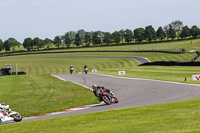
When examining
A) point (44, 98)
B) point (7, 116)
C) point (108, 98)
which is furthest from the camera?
point (44, 98)

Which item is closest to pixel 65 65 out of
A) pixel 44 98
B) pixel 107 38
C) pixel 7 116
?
pixel 44 98

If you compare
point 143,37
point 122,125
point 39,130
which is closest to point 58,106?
point 39,130

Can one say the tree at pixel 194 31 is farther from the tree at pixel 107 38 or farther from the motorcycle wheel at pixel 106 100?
the motorcycle wheel at pixel 106 100

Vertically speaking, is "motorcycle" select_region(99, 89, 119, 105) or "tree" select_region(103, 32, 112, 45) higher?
"tree" select_region(103, 32, 112, 45)

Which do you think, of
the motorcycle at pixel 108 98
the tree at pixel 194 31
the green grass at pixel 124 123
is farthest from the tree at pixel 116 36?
the green grass at pixel 124 123

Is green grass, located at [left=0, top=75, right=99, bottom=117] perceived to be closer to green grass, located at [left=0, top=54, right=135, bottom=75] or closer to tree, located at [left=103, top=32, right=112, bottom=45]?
green grass, located at [left=0, top=54, right=135, bottom=75]

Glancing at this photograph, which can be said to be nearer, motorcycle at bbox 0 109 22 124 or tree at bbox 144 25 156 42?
motorcycle at bbox 0 109 22 124

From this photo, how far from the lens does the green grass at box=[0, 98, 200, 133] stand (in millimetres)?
8953

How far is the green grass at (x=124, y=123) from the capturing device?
352 inches

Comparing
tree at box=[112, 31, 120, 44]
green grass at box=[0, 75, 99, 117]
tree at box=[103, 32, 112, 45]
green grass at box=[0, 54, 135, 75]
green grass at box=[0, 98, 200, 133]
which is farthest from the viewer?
tree at box=[112, 31, 120, 44]

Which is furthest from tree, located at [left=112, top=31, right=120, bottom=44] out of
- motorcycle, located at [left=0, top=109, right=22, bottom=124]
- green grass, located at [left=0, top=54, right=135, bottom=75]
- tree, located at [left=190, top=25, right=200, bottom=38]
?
motorcycle, located at [left=0, top=109, right=22, bottom=124]

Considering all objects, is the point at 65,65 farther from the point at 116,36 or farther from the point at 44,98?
the point at 116,36

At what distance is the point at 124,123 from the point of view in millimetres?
10328

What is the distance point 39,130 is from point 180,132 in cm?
504
